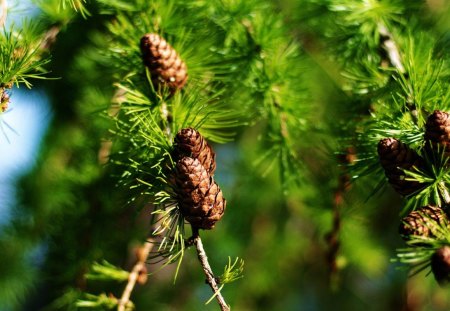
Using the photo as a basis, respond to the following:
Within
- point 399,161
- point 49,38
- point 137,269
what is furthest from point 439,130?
point 49,38

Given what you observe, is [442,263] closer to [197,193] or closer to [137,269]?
[197,193]

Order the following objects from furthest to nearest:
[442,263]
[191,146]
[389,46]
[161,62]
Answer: [389,46] < [161,62] < [191,146] < [442,263]

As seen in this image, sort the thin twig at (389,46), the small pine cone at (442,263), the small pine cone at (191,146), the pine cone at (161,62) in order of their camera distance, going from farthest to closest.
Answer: the thin twig at (389,46) < the pine cone at (161,62) < the small pine cone at (191,146) < the small pine cone at (442,263)

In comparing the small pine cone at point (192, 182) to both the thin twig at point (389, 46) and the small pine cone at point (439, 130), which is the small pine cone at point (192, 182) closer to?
the small pine cone at point (439, 130)

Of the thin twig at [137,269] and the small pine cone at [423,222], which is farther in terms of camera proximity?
the thin twig at [137,269]

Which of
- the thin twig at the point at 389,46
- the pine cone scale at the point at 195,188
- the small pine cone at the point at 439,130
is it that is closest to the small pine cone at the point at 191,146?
the pine cone scale at the point at 195,188
